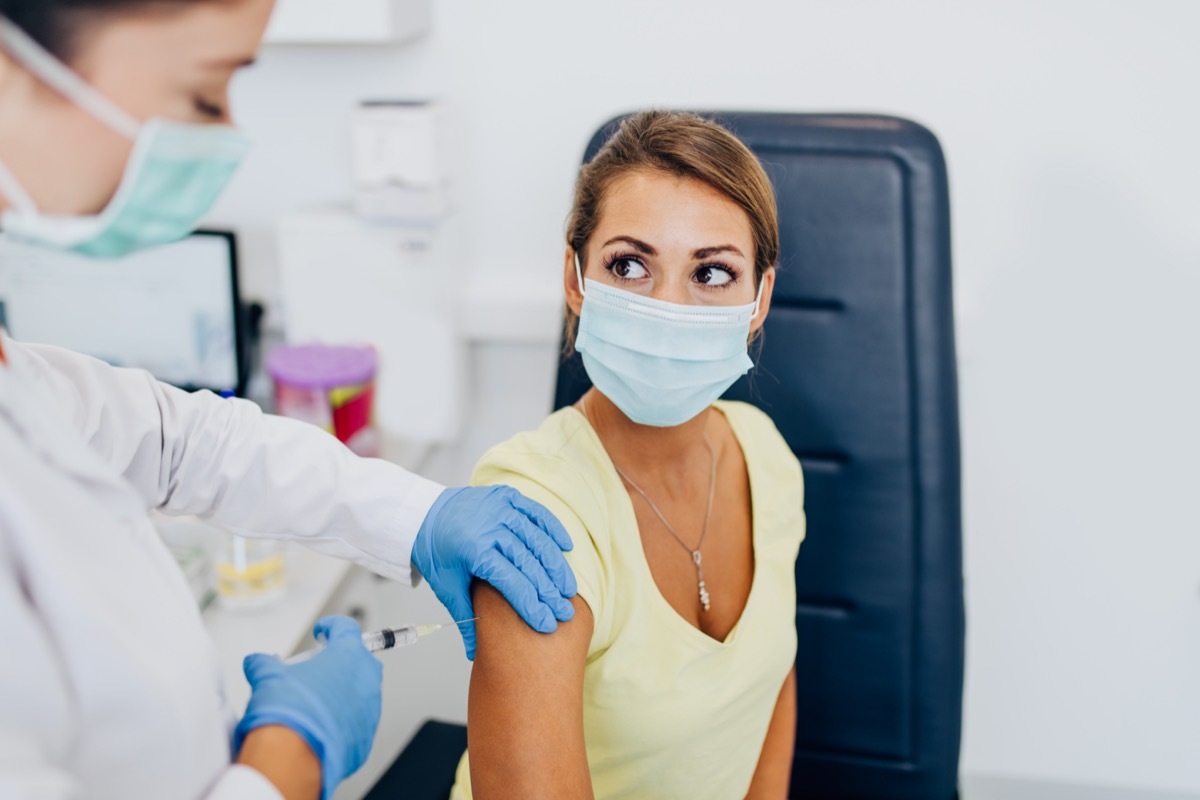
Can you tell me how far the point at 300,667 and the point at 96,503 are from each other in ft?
0.75

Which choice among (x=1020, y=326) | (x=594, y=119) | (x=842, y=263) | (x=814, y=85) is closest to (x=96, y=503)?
(x=842, y=263)

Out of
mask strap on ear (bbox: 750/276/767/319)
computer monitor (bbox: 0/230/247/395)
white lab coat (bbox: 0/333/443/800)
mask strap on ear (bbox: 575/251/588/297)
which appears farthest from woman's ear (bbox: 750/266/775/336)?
computer monitor (bbox: 0/230/247/395)

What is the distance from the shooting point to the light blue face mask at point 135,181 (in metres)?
0.64

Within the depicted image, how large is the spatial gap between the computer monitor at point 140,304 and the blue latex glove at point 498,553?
2.90ft

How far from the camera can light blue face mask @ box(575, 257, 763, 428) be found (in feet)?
3.67

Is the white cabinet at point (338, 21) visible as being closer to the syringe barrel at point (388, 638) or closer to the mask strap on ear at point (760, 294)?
the mask strap on ear at point (760, 294)

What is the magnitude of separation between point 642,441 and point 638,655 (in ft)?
0.87

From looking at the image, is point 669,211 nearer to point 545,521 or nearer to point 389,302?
point 545,521

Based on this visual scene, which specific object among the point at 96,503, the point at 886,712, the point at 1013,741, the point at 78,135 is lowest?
the point at 1013,741

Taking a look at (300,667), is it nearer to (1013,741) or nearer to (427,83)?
(427,83)

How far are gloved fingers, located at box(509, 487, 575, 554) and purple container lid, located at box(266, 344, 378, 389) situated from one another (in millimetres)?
713

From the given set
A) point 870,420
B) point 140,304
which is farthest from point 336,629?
point 140,304

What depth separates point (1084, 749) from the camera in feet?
6.92

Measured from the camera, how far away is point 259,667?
89cm
